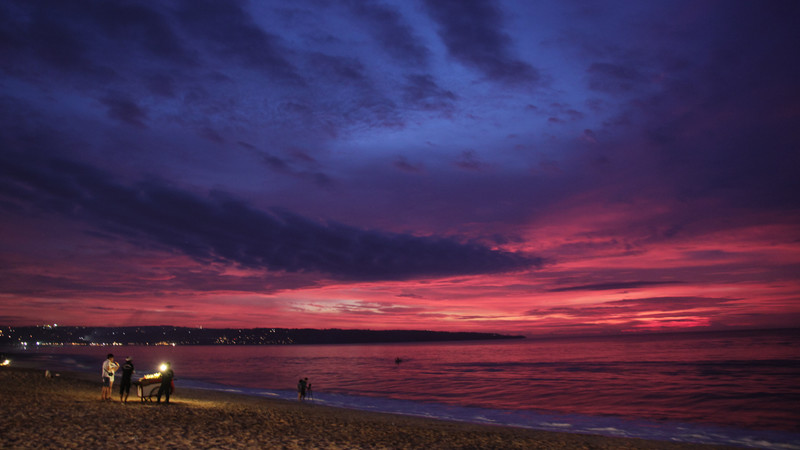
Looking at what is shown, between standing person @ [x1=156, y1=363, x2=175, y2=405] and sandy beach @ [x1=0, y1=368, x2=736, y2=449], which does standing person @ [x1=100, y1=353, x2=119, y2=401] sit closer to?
sandy beach @ [x1=0, y1=368, x2=736, y2=449]

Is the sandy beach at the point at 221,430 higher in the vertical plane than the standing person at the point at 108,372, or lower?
lower

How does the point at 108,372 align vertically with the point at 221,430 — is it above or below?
above

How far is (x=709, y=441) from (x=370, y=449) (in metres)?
17.3

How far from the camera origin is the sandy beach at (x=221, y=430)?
14.1 m

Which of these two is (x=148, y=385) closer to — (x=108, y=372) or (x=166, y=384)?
(x=166, y=384)

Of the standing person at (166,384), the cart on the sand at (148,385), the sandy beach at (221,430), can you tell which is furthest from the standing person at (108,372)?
the standing person at (166,384)

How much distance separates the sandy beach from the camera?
14.1 metres

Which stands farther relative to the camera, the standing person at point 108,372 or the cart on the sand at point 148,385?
the cart on the sand at point 148,385

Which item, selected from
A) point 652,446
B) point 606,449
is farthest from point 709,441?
point 606,449

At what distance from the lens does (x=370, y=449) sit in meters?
15.1

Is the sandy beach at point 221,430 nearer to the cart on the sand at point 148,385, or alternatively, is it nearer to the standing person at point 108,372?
the standing person at point 108,372

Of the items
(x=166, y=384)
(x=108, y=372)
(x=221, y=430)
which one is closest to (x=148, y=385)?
(x=166, y=384)

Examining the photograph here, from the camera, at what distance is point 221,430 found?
16812mm

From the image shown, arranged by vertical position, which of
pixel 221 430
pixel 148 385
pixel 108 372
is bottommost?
pixel 221 430
